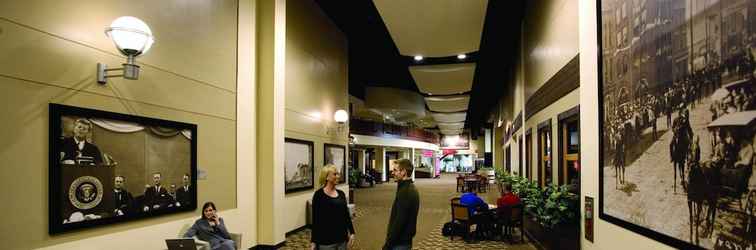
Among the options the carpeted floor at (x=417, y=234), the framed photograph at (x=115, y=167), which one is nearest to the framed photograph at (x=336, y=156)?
the carpeted floor at (x=417, y=234)

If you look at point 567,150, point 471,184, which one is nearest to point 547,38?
point 567,150

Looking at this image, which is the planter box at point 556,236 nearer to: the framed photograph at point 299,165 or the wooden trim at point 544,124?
the wooden trim at point 544,124

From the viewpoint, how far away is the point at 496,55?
11.3 m

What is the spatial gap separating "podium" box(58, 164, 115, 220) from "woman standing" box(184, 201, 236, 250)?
1.06 m

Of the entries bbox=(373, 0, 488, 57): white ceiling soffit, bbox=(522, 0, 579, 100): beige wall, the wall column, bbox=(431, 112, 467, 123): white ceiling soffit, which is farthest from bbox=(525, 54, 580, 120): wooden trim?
bbox=(431, 112, 467, 123): white ceiling soffit

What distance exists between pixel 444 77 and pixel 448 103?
7284mm

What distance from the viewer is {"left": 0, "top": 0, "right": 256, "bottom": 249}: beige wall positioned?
308 centimetres

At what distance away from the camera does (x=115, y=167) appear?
3852 millimetres

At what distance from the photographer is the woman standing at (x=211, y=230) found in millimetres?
4730

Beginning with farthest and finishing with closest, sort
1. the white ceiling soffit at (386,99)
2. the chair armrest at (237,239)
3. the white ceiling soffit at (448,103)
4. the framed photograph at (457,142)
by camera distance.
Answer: the framed photograph at (457,142), the white ceiling soffit at (448,103), the white ceiling soffit at (386,99), the chair armrest at (237,239)

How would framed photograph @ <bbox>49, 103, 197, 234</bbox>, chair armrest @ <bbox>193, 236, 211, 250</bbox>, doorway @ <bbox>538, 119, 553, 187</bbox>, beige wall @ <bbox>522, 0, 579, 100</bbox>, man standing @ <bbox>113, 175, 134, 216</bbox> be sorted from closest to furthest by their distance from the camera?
framed photograph @ <bbox>49, 103, 197, 234</bbox> → man standing @ <bbox>113, 175, 134, 216</bbox> → chair armrest @ <bbox>193, 236, 211, 250</bbox> → beige wall @ <bbox>522, 0, 579, 100</bbox> → doorway @ <bbox>538, 119, 553, 187</bbox>

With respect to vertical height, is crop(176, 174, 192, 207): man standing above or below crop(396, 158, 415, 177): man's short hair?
below

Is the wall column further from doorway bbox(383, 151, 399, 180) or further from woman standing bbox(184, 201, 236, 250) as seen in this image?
doorway bbox(383, 151, 399, 180)

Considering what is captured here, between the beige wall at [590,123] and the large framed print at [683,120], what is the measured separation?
14.0 inches
